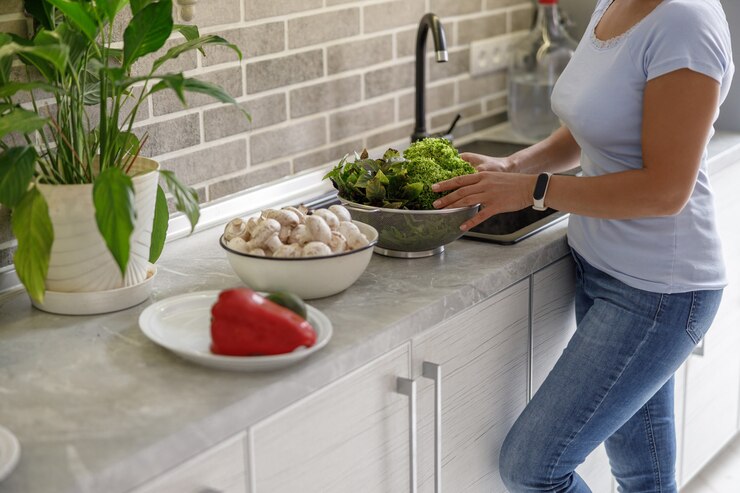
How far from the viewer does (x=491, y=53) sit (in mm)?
2686

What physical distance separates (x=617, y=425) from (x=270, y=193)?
2.78 ft

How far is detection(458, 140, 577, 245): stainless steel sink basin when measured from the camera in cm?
178

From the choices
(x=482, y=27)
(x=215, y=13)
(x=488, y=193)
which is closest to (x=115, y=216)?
(x=488, y=193)

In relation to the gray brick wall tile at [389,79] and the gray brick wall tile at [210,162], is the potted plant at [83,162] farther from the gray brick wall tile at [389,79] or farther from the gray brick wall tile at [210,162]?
the gray brick wall tile at [389,79]

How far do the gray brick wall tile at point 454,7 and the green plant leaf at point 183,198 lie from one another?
132 cm

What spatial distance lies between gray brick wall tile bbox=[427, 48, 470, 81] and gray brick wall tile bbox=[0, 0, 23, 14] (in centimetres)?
117

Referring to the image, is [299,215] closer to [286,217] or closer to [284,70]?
[286,217]

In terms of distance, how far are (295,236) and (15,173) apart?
42cm

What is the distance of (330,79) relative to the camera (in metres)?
2.19

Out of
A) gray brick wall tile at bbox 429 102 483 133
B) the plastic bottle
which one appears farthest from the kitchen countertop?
the plastic bottle

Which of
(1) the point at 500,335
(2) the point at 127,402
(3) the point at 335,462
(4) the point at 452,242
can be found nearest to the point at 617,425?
(1) the point at 500,335

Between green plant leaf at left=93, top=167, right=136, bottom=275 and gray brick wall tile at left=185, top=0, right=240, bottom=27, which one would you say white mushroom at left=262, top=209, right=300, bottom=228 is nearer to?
green plant leaf at left=93, top=167, right=136, bottom=275

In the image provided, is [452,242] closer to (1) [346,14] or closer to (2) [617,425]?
(2) [617,425]

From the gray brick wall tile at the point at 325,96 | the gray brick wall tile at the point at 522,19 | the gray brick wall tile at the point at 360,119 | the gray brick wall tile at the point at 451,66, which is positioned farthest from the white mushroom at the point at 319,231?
the gray brick wall tile at the point at 522,19
